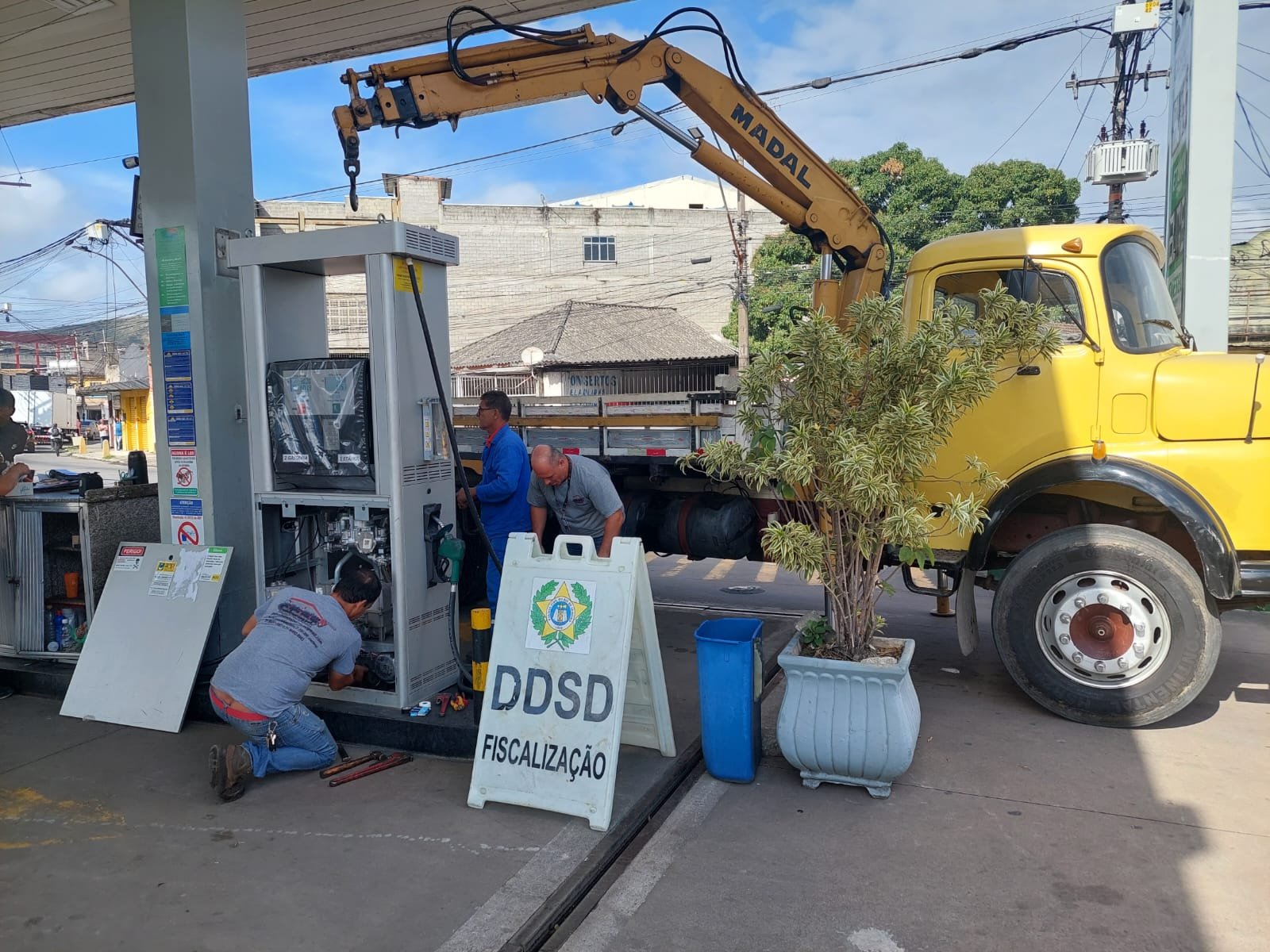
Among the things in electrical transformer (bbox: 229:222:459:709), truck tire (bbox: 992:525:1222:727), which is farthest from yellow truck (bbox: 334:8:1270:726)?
electrical transformer (bbox: 229:222:459:709)

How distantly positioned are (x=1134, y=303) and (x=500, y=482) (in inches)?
161

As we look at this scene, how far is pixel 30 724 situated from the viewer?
5344 mm

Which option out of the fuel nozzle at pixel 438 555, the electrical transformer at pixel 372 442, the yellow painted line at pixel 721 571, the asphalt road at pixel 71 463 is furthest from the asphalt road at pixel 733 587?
the asphalt road at pixel 71 463

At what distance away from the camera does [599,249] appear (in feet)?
135

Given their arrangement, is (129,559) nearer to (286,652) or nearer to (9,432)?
(286,652)

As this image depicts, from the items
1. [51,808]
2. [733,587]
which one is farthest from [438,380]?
[733,587]

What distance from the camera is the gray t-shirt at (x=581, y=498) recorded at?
17.6 ft

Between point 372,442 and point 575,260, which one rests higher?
point 575,260

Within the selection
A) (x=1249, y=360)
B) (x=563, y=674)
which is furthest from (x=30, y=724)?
(x=1249, y=360)

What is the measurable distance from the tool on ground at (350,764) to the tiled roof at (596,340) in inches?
949

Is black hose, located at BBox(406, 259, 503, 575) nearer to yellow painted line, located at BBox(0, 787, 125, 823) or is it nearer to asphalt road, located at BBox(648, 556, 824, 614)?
yellow painted line, located at BBox(0, 787, 125, 823)

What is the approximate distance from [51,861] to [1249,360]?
6.46 metres

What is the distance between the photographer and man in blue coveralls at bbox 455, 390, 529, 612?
5.84 m

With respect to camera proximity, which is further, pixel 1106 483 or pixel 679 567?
pixel 679 567
